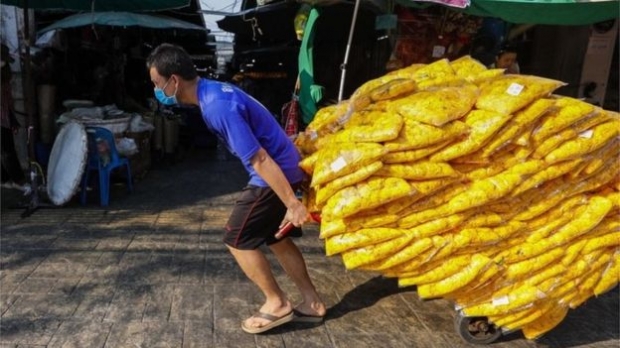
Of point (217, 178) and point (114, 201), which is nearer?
point (114, 201)

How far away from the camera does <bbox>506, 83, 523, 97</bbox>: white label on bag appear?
2451 millimetres

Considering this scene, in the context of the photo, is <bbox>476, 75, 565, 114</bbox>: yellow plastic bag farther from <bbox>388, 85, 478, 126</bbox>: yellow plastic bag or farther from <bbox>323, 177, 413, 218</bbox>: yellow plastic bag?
<bbox>323, 177, 413, 218</bbox>: yellow plastic bag

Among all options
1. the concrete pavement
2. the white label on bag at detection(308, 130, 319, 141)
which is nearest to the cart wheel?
the concrete pavement

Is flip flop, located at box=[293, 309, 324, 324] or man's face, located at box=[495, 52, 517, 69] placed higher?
man's face, located at box=[495, 52, 517, 69]

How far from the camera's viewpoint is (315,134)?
2.88 m

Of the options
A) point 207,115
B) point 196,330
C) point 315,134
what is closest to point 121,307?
point 196,330

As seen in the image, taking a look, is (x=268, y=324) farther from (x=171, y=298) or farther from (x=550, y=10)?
(x=550, y=10)

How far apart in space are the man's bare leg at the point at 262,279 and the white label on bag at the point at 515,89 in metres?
1.66

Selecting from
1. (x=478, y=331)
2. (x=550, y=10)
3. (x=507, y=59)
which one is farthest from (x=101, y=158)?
(x=550, y=10)

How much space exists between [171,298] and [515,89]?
2.54m

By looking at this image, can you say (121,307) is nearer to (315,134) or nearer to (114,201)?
(315,134)

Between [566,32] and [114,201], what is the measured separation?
6.41 metres

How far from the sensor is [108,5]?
6898 mm

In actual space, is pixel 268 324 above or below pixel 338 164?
below
